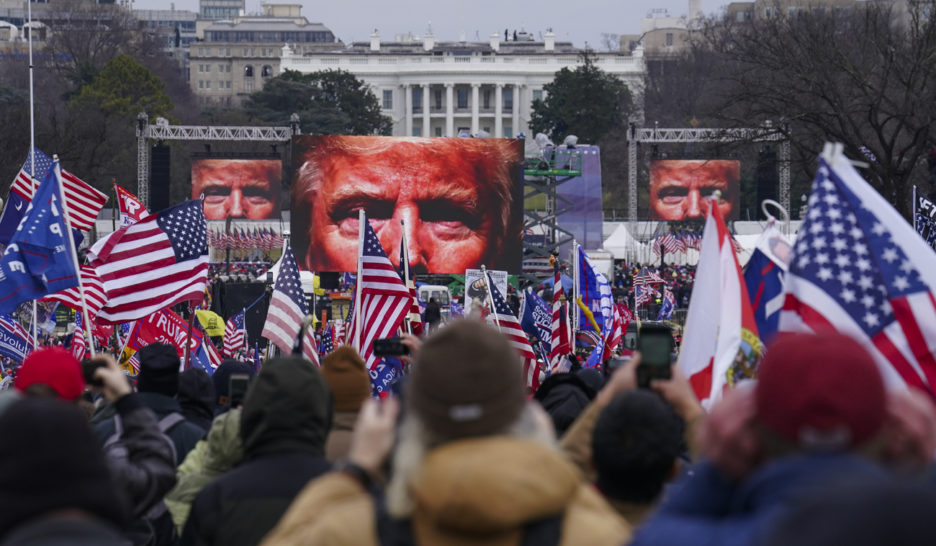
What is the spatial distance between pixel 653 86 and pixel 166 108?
43024 millimetres

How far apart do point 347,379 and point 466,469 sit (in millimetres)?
2180

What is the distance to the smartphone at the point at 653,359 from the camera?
3.37 meters

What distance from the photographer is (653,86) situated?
358 ft

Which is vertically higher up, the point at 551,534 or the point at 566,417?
the point at 551,534

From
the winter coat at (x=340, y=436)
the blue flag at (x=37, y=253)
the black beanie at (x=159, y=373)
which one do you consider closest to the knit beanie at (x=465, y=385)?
the winter coat at (x=340, y=436)

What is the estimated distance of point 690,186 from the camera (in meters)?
54.6

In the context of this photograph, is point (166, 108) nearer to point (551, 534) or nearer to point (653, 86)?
point (653, 86)

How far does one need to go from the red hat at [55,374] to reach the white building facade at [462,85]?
12328 cm

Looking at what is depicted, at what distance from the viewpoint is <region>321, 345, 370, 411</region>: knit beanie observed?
465 centimetres

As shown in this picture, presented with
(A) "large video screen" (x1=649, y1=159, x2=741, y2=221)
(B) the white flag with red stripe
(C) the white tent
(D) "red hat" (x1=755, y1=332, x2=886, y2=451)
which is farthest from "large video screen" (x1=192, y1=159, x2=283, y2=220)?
(D) "red hat" (x1=755, y1=332, x2=886, y2=451)

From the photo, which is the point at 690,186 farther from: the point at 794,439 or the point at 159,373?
the point at 794,439

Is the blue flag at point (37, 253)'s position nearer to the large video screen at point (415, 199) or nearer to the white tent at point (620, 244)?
the large video screen at point (415, 199)

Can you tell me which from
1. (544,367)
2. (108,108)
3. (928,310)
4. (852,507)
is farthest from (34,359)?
(108,108)

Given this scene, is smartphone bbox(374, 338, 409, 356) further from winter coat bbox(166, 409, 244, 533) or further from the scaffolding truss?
the scaffolding truss
